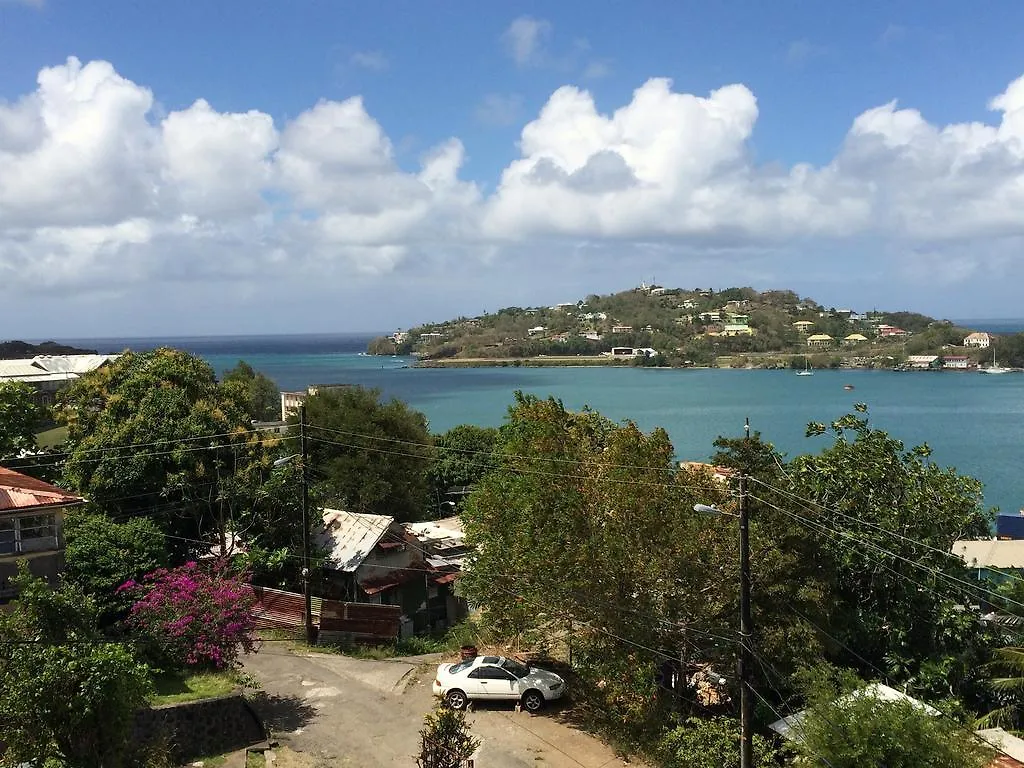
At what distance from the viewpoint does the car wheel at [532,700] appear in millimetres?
15656

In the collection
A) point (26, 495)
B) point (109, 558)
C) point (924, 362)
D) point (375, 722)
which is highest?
point (26, 495)

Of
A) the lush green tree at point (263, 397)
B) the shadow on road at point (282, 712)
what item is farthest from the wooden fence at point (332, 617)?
the lush green tree at point (263, 397)

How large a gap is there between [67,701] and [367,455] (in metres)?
24.2

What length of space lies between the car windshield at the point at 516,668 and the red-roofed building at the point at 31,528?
34.3ft

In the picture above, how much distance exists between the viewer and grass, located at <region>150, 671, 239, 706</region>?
13205mm

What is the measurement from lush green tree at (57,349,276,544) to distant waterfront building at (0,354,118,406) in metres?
53.1

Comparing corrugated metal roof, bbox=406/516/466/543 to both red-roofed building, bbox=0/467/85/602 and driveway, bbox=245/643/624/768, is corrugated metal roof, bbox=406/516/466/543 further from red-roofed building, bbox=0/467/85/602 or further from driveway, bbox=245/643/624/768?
red-roofed building, bbox=0/467/85/602

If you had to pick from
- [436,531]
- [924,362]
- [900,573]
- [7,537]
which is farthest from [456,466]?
[924,362]

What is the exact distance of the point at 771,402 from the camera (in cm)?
10812

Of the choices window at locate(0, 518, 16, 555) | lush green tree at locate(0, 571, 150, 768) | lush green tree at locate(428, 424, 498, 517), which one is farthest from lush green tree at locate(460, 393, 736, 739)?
lush green tree at locate(428, 424, 498, 517)

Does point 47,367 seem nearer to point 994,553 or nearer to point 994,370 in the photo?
point 994,553

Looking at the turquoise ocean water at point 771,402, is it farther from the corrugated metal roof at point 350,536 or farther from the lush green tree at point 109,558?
the lush green tree at point 109,558

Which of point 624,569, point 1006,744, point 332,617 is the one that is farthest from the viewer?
point 332,617

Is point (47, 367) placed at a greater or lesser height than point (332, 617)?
greater
